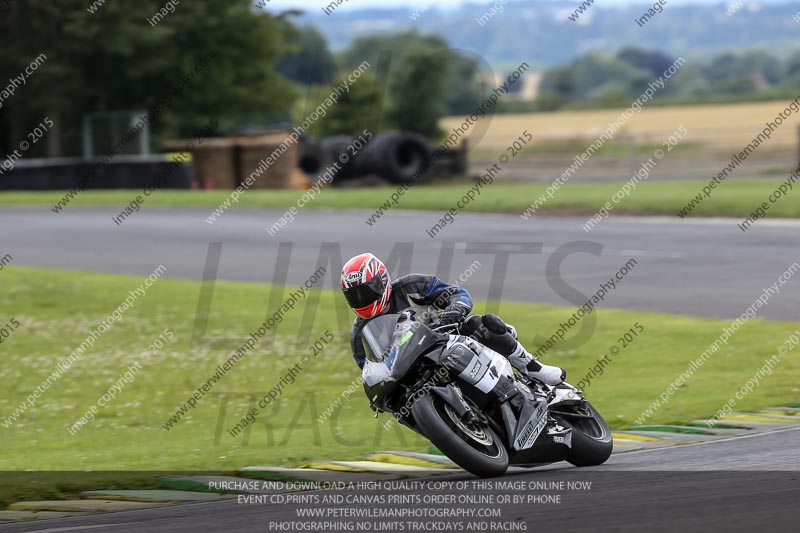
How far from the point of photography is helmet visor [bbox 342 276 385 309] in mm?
7449

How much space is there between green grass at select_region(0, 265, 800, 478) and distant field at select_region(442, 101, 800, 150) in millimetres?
29101

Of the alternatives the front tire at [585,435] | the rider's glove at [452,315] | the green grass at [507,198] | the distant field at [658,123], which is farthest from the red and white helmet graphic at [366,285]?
the distant field at [658,123]

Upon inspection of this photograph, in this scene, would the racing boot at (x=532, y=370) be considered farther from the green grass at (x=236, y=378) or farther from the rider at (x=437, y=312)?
the green grass at (x=236, y=378)

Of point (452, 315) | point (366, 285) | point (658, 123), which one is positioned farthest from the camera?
point (658, 123)

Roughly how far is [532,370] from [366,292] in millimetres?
1346

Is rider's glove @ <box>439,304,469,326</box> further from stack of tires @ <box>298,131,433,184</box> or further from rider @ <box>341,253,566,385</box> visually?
stack of tires @ <box>298,131,433,184</box>

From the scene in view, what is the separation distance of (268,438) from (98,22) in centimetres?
4049

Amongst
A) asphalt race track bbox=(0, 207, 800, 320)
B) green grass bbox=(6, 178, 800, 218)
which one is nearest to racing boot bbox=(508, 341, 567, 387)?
asphalt race track bbox=(0, 207, 800, 320)

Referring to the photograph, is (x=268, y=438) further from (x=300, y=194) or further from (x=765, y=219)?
(x=300, y=194)

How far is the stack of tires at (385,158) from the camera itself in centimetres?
3766

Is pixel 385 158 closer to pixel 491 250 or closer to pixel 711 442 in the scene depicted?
pixel 491 250

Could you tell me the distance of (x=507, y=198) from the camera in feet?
102

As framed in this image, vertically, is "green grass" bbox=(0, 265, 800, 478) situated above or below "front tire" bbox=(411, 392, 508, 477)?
below

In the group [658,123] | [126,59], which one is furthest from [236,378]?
[658,123]
